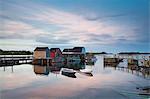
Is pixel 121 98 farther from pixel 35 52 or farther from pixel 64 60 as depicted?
pixel 64 60

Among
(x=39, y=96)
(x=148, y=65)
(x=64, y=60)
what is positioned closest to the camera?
(x=39, y=96)

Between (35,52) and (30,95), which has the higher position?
(35,52)

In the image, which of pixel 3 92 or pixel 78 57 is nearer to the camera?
pixel 3 92

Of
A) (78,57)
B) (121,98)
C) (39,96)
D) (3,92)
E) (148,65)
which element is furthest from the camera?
(78,57)

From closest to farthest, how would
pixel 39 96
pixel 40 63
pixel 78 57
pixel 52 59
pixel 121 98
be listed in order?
1. pixel 121 98
2. pixel 39 96
3. pixel 40 63
4. pixel 52 59
5. pixel 78 57

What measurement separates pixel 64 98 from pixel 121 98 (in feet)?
5.76

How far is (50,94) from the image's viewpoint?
7.16 m

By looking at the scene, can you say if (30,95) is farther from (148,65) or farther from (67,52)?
(67,52)

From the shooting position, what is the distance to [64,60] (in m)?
23.7

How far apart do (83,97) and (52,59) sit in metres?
14.8

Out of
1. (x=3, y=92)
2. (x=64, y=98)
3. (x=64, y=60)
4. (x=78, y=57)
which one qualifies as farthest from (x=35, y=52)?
(x=64, y=98)

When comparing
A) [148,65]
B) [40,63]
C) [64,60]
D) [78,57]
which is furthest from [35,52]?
[148,65]

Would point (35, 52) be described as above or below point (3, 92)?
above

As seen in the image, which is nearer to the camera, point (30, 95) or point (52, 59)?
point (30, 95)
